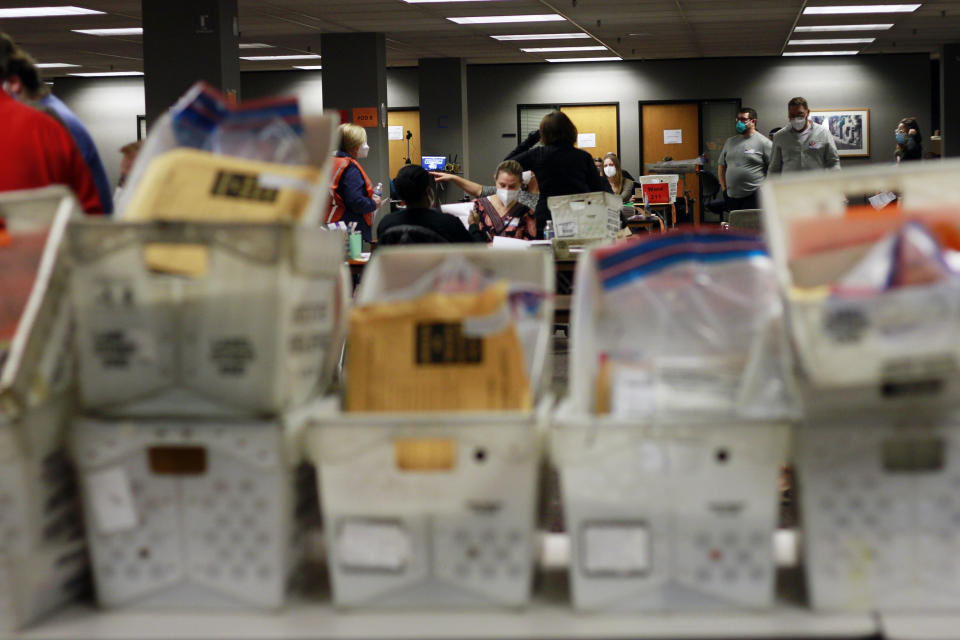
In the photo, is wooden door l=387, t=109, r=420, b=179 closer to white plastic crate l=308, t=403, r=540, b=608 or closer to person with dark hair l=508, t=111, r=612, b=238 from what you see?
person with dark hair l=508, t=111, r=612, b=238

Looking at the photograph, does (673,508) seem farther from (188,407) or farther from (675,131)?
(675,131)

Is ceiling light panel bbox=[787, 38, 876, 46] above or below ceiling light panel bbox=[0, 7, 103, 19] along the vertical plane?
above

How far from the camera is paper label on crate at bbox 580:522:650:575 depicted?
145cm

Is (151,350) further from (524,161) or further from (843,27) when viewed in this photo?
(843,27)

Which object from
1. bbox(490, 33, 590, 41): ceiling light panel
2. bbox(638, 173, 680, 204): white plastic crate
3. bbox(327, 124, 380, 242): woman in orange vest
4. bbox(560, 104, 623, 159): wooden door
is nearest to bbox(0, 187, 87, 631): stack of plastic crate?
bbox(327, 124, 380, 242): woman in orange vest

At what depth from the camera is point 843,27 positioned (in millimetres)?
13375

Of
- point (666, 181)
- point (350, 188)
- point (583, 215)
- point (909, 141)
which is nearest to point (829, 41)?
point (666, 181)

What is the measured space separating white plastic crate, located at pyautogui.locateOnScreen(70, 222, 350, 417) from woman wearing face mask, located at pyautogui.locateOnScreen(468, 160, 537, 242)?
4.52 m

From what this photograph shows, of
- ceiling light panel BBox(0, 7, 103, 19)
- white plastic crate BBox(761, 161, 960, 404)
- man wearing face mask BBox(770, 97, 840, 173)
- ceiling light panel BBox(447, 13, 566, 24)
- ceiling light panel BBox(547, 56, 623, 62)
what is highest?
ceiling light panel BBox(547, 56, 623, 62)

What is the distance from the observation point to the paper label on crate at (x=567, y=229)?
5.13 meters

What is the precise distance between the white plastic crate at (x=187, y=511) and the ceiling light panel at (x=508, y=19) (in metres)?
10.7

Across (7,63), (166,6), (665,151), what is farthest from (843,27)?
(7,63)

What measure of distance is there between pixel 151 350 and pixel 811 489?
93 centimetres

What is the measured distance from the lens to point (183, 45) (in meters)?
8.50
